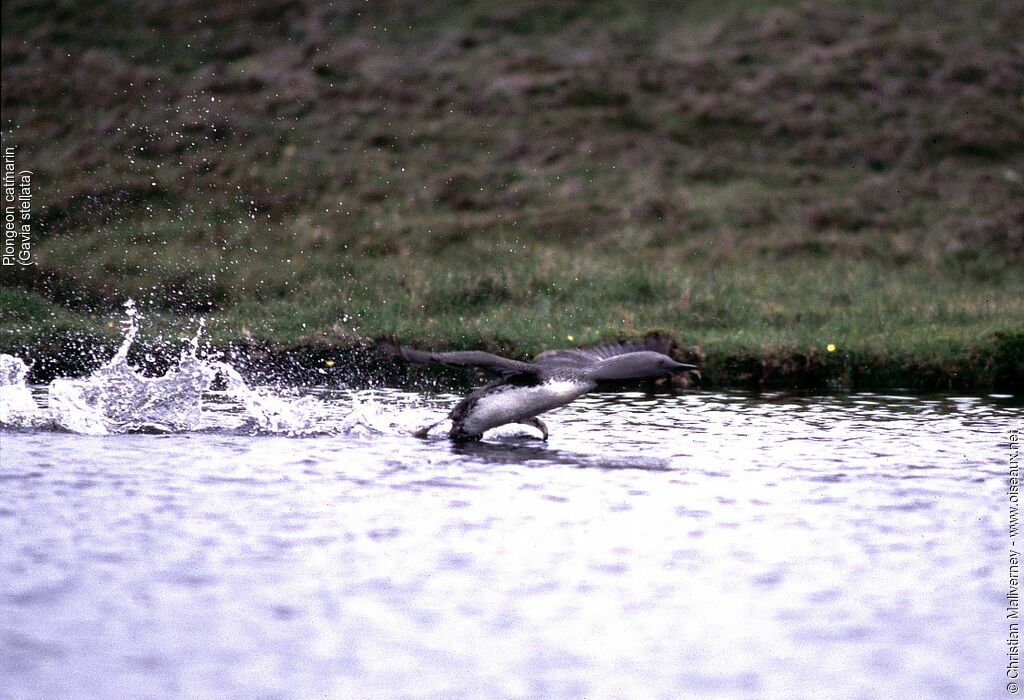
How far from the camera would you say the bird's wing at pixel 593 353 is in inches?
486

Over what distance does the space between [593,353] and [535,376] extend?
729 millimetres

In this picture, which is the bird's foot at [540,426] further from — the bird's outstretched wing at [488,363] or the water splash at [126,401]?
the water splash at [126,401]

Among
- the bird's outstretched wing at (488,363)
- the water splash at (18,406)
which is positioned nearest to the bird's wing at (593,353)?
the bird's outstretched wing at (488,363)

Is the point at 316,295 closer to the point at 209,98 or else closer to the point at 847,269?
the point at 847,269

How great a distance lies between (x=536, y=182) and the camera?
29.1 metres

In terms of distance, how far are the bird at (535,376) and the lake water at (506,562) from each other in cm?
33

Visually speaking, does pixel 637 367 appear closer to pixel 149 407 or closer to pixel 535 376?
pixel 535 376

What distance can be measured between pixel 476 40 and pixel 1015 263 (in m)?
17.8

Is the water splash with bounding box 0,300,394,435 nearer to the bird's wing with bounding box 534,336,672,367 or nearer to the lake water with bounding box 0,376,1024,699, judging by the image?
the lake water with bounding box 0,376,1024,699

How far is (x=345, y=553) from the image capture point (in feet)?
28.4

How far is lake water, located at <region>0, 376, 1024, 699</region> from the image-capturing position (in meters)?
6.75

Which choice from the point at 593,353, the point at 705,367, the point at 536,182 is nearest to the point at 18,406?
the point at 593,353

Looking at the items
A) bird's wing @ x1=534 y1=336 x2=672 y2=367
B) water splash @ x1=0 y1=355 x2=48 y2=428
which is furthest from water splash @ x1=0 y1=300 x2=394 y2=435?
bird's wing @ x1=534 y1=336 x2=672 y2=367

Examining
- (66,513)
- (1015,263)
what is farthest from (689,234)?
(66,513)
